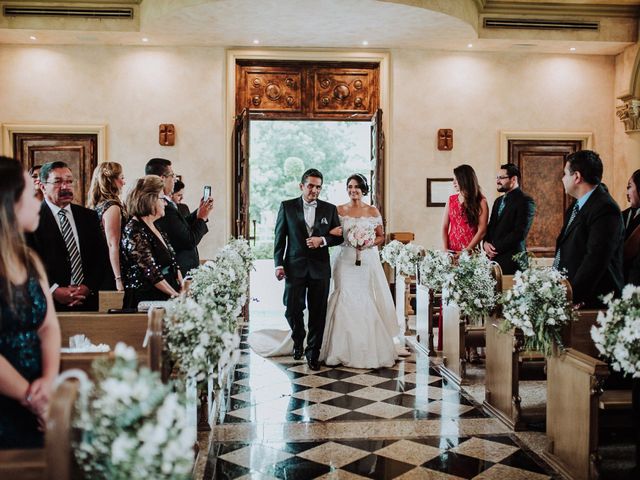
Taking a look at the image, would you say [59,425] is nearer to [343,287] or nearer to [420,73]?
[343,287]

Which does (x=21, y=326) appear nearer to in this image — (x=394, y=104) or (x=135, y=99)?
(x=135, y=99)

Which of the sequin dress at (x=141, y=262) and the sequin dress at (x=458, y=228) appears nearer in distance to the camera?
the sequin dress at (x=141, y=262)

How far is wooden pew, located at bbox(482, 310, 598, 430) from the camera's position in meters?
4.41

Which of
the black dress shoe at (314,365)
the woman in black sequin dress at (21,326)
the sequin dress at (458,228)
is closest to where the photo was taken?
the woman in black sequin dress at (21,326)

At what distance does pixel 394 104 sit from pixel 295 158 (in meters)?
8.70

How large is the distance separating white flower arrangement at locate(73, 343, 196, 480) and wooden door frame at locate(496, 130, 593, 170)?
9452 millimetres

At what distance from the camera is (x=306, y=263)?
22.3 feet

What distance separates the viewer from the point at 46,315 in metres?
2.57

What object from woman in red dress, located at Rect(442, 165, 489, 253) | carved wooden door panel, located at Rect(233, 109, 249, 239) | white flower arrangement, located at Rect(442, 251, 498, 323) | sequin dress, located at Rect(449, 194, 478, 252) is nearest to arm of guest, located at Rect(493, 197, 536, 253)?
woman in red dress, located at Rect(442, 165, 489, 253)

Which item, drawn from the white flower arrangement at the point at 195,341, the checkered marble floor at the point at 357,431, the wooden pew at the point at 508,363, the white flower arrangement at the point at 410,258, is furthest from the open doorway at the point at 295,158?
the white flower arrangement at the point at 195,341

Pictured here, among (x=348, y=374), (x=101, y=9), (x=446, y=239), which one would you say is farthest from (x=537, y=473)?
(x=101, y=9)

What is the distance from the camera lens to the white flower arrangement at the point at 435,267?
636 cm

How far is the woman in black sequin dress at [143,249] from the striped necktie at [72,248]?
35 cm

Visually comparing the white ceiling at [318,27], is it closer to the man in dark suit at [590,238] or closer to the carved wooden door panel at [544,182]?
the carved wooden door panel at [544,182]
